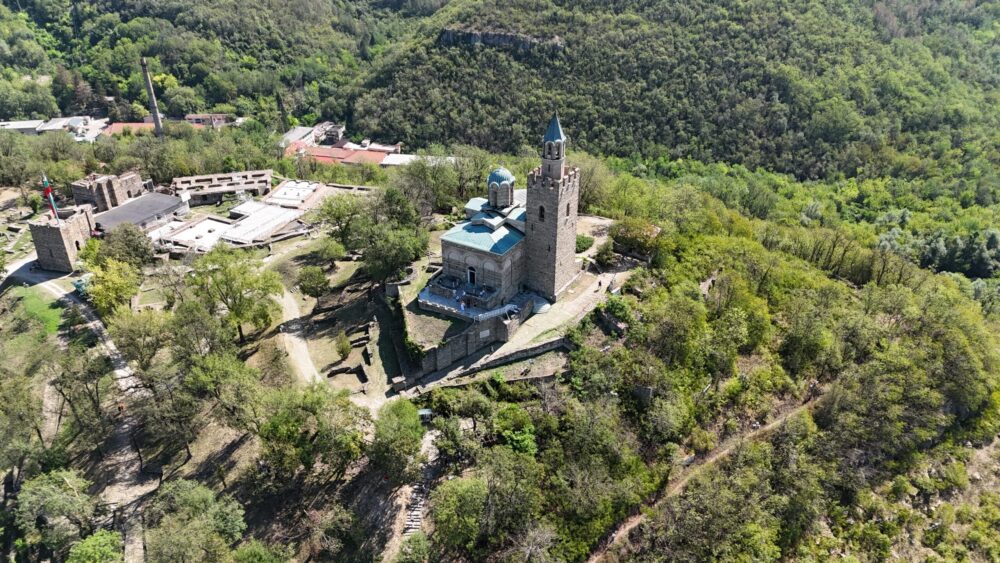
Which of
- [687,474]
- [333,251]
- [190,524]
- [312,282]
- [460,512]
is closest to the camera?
[190,524]

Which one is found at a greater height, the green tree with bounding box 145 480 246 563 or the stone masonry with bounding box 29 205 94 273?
the stone masonry with bounding box 29 205 94 273

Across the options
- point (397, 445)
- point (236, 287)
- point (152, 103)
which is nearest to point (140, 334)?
point (236, 287)

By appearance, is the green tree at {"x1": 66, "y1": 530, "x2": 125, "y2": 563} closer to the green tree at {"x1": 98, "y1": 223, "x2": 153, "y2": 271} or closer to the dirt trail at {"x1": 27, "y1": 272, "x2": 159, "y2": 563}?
the dirt trail at {"x1": 27, "y1": 272, "x2": 159, "y2": 563}

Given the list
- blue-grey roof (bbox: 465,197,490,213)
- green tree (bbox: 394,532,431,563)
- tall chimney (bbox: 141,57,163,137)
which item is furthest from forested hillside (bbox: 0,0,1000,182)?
green tree (bbox: 394,532,431,563)

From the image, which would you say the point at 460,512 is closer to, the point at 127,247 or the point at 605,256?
the point at 605,256

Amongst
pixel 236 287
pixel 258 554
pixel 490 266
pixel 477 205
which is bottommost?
pixel 258 554
